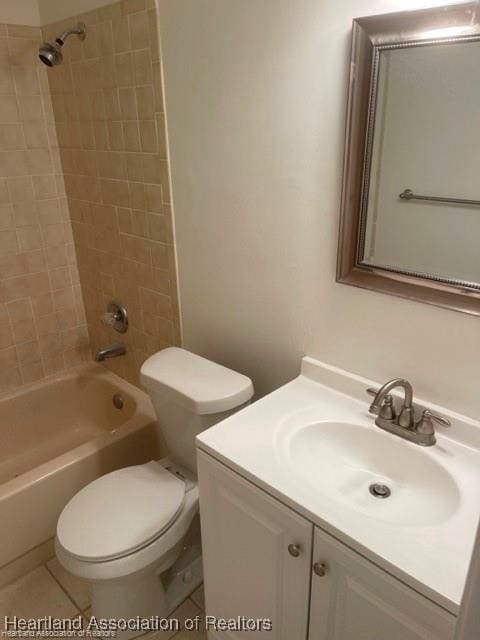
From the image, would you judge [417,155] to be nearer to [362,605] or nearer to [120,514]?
[362,605]

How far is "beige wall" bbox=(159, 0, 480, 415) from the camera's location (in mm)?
1191

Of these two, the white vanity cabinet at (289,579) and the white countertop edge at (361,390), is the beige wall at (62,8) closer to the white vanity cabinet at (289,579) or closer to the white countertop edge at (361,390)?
the white countertop edge at (361,390)

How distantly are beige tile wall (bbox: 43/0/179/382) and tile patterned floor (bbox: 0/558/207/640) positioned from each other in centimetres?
91

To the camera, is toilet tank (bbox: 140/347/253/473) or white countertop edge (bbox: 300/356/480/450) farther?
toilet tank (bbox: 140/347/253/473)

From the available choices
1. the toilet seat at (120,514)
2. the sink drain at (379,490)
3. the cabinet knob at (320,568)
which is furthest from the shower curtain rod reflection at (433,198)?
the toilet seat at (120,514)

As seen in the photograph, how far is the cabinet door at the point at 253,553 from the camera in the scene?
3.53 ft

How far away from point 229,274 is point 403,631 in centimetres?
111

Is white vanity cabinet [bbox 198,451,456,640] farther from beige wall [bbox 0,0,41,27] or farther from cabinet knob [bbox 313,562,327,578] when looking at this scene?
beige wall [bbox 0,0,41,27]

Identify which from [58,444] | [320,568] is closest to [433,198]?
[320,568]

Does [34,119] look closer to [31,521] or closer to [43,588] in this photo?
[31,521]

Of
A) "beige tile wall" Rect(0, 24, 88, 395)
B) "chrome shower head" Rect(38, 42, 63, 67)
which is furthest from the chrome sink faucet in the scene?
"beige tile wall" Rect(0, 24, 88, 395)

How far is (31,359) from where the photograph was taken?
2.39 metres

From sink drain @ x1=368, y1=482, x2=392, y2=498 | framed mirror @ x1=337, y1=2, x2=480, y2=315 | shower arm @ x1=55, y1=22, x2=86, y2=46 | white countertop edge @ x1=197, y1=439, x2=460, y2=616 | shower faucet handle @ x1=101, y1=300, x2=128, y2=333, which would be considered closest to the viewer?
white countertop edge @ x1=197, y1=439, x2=460, y2=616

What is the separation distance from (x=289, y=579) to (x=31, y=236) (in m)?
1.88
